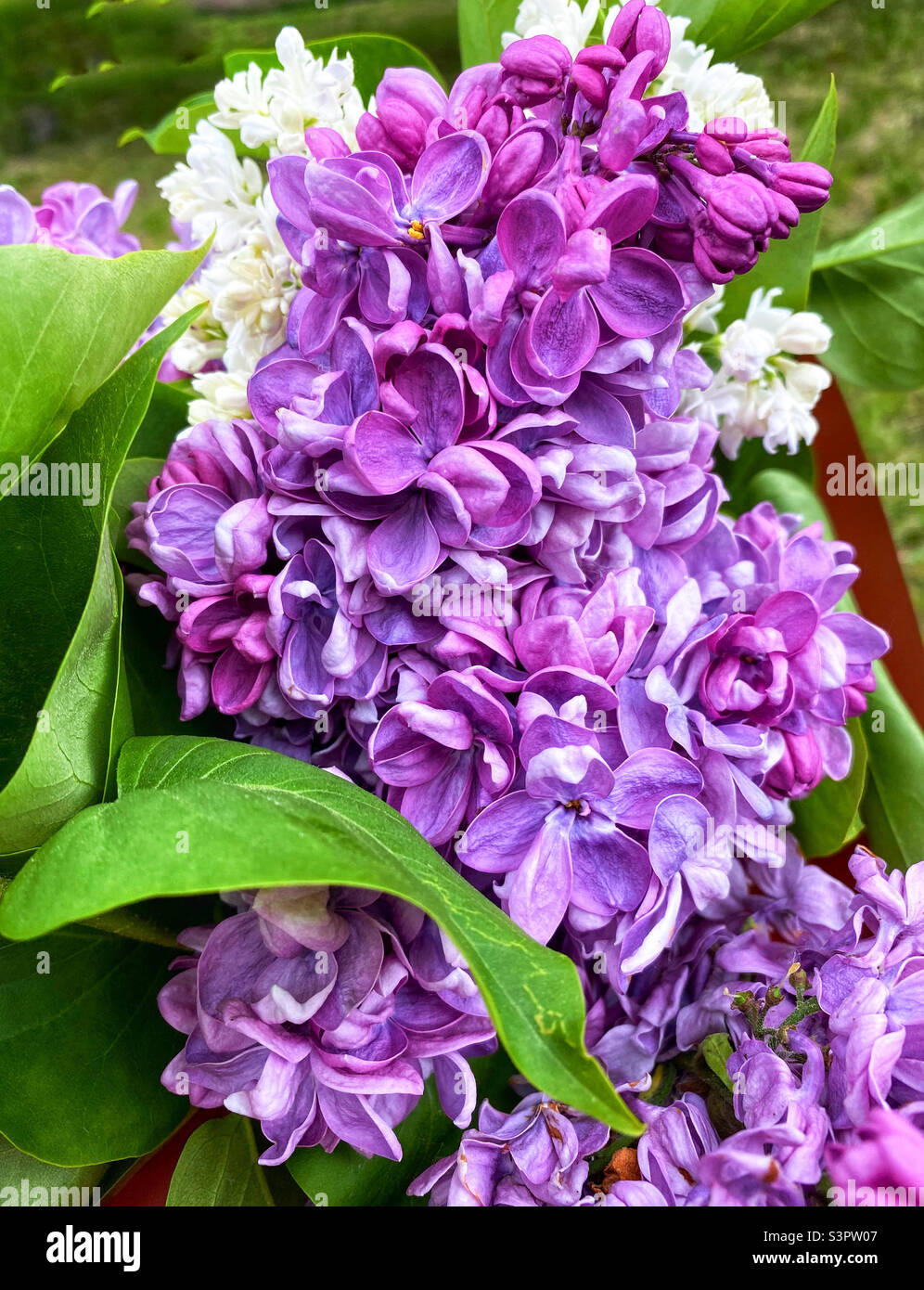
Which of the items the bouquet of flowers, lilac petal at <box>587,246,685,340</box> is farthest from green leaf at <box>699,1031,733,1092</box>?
lilac petal at <box>587,246,685,340</box>

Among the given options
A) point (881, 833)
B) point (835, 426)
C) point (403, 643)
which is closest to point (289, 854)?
point (403, 643)

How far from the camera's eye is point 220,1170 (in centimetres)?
37

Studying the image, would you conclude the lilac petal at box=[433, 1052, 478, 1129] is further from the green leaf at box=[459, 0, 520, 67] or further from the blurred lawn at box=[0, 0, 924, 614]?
the blurred lawn at box=[0, 0, 924, 614]

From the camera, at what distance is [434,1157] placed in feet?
1.23

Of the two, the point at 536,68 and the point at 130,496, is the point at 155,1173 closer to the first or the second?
the point at 130,496

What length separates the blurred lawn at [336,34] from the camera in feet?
4.21

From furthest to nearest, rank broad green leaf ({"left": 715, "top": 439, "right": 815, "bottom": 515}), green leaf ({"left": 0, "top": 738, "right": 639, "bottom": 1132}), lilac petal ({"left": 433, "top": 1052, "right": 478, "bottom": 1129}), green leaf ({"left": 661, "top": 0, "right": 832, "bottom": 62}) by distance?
broad green leaf ({"left": 715, "top": 439, "right": 815, "bottom": 515})
green leaf ({"left": 661, "top": 0, "right": 832, "bottom": 62})
lilac petal ({"left": 433, "top": 1052, "right": 478, "bottom": 1129})
green leaf ({"left": 0, "top": 738, "right": 639, "bottom": 1132})

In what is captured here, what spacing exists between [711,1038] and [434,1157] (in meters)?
0.10

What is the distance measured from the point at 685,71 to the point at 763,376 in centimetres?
12

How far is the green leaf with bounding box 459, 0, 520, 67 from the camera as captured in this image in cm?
45

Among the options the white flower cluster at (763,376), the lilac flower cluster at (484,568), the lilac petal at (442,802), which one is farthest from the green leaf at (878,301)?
the lilac petal at (442,802)

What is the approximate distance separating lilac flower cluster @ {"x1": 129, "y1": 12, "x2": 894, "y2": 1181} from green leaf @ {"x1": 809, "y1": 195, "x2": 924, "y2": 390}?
0.26m

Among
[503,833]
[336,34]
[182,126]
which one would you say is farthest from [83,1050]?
[336,34]
